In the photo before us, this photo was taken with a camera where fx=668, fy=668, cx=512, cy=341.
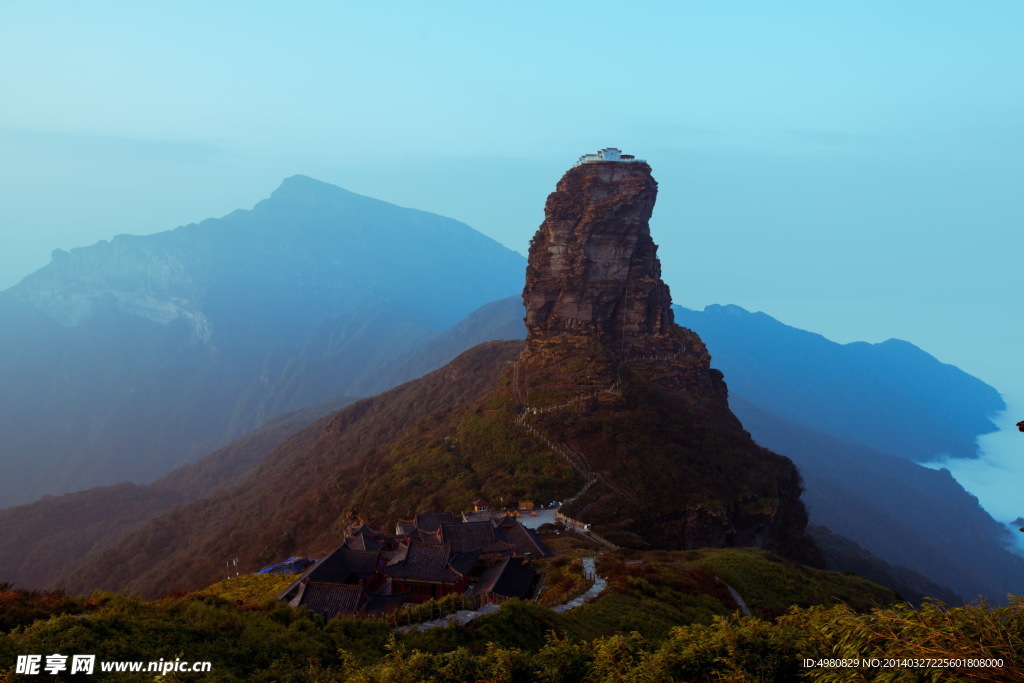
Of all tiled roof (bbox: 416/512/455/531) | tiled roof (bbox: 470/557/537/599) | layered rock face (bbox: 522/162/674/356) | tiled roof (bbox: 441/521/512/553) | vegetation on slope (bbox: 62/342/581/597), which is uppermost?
layered rock face (bbox: 522/162/674/356)

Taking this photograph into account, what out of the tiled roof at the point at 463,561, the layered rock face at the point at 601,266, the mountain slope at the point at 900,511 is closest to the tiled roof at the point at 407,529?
the tiled roof at the point at 463,561

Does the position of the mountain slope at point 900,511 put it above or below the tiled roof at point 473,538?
below

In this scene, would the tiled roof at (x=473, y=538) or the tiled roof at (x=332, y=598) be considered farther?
the tiled roof at (x=473, y=538)

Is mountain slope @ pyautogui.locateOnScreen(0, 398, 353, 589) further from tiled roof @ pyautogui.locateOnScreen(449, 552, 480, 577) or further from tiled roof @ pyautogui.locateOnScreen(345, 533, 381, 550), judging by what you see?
tiled roof @ pyautogui.locateOnScreen(449, 552, 480, 577)

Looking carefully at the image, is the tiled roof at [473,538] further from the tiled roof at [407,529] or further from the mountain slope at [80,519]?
the mountain slope at [80,519]

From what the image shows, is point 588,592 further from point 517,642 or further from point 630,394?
point 630,394

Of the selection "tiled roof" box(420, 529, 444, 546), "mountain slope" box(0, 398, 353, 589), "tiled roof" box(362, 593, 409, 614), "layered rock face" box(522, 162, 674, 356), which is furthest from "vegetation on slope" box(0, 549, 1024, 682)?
"mountain slope" box(0, 398, 353, 589)
